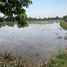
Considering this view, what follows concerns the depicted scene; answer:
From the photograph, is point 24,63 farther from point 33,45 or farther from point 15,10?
point 33,45

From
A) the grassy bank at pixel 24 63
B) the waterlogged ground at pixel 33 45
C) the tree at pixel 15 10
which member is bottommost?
the waterlogged ground at pixel 33 45

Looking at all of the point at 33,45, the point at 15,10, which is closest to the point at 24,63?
the point at 15,10

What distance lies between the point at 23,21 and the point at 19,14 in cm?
67

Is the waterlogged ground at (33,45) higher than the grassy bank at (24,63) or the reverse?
the reverse

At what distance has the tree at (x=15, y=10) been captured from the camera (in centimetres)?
1689

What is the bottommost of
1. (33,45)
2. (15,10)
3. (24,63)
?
(33,45)

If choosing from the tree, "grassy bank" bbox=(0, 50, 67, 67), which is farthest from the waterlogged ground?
the tree

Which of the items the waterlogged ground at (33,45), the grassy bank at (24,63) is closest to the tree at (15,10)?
the grassy bank at (24,63)

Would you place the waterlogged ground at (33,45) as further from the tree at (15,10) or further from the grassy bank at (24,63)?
the tree at (15,10)

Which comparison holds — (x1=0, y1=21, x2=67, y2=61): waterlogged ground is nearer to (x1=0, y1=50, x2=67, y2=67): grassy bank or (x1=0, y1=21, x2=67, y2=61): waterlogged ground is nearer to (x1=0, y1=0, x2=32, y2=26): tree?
(x1=0, y1=50, x2=67, y2=67): grassy bank

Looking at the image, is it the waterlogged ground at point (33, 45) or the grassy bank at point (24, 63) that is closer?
the grassy bank at point (24, 63)

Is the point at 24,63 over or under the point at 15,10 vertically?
under

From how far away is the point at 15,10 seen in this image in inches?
680

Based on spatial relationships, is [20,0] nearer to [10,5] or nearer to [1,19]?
[10,5]
